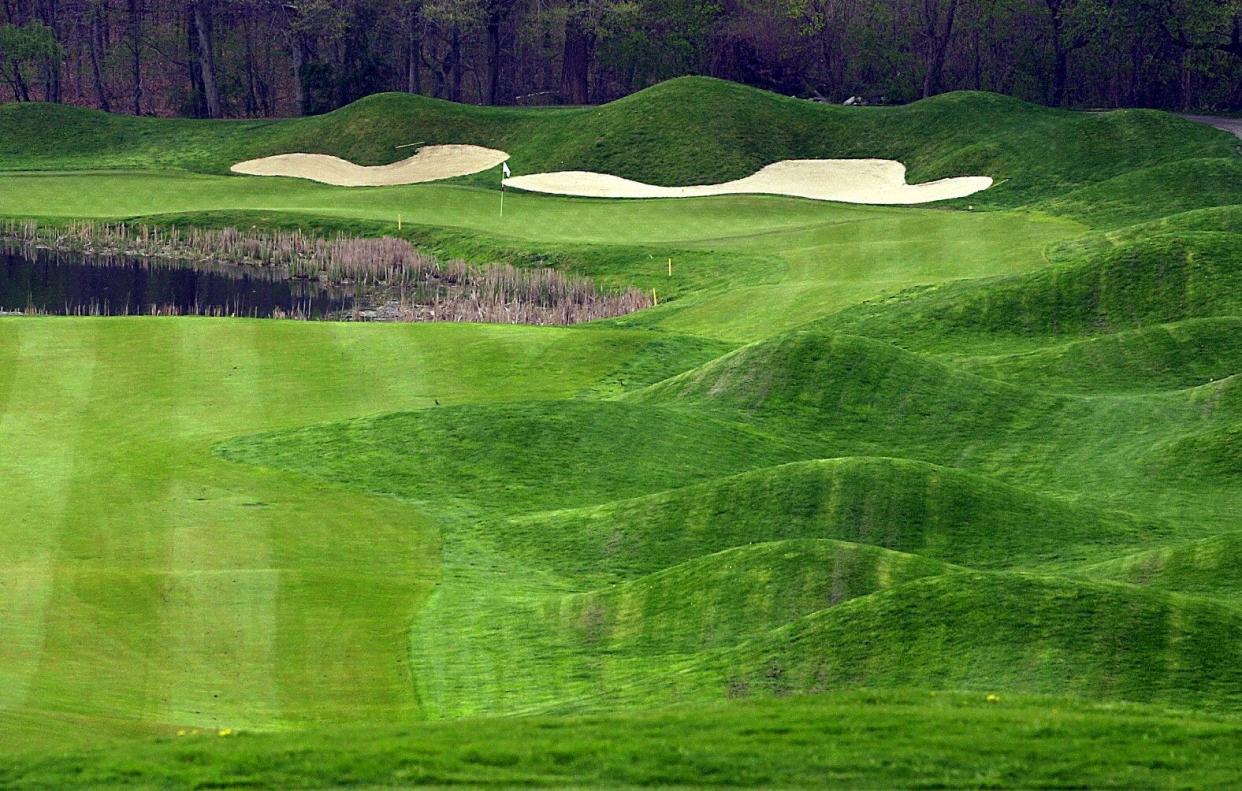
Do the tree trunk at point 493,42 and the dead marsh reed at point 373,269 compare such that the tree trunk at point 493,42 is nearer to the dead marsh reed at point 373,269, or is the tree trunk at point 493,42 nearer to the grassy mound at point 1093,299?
the dead marsh reed at point 373,269

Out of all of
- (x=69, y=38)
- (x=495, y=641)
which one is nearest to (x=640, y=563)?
(x=495, y=641)

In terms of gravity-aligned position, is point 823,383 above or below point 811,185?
below

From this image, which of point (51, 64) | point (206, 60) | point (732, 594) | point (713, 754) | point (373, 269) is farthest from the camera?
point (51, 64)

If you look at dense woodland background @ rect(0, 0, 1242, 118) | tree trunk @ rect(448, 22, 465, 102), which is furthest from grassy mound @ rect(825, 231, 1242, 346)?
tree trunk @ rect(448, 22, 465, 102)

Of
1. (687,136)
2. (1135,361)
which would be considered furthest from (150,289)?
(1135,361)

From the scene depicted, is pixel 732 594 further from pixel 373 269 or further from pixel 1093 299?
pixel 373 269

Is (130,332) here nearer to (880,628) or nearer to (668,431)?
(668,431)
